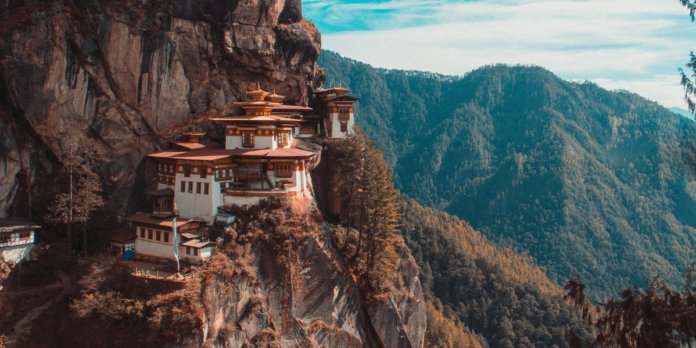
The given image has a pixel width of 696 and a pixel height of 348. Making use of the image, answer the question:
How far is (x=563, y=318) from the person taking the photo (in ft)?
407

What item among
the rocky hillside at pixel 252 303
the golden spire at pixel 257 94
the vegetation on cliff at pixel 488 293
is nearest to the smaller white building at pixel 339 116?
the golden spire at pixel 257 94

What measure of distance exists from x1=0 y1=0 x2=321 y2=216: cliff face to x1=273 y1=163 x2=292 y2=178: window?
32.4 ft

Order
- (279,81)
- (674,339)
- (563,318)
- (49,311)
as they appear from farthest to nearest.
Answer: (563,318) → (279,81) → (49,311) → (674,339)

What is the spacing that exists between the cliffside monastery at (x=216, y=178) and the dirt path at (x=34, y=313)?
205 inches

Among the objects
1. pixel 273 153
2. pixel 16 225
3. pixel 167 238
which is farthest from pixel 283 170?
pixel 16 225

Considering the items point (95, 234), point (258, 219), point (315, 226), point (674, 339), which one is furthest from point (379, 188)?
point (674, 339)

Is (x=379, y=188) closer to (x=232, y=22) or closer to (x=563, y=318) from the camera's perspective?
(x=232, y=22)

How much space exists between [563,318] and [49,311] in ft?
359

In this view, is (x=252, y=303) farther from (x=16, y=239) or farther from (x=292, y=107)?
(x=292, y=107)

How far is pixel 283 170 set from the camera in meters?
47.5

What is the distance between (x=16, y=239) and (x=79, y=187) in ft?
19.3

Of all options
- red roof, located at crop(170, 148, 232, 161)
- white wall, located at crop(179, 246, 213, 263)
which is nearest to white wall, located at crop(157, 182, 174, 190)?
red roof, located at crop(170, 148, 232, 161)

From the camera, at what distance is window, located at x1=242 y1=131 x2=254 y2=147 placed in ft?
164

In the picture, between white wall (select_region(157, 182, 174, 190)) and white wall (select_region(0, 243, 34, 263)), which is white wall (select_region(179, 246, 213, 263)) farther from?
white wall (select_region(0, 243, 34, 263))
